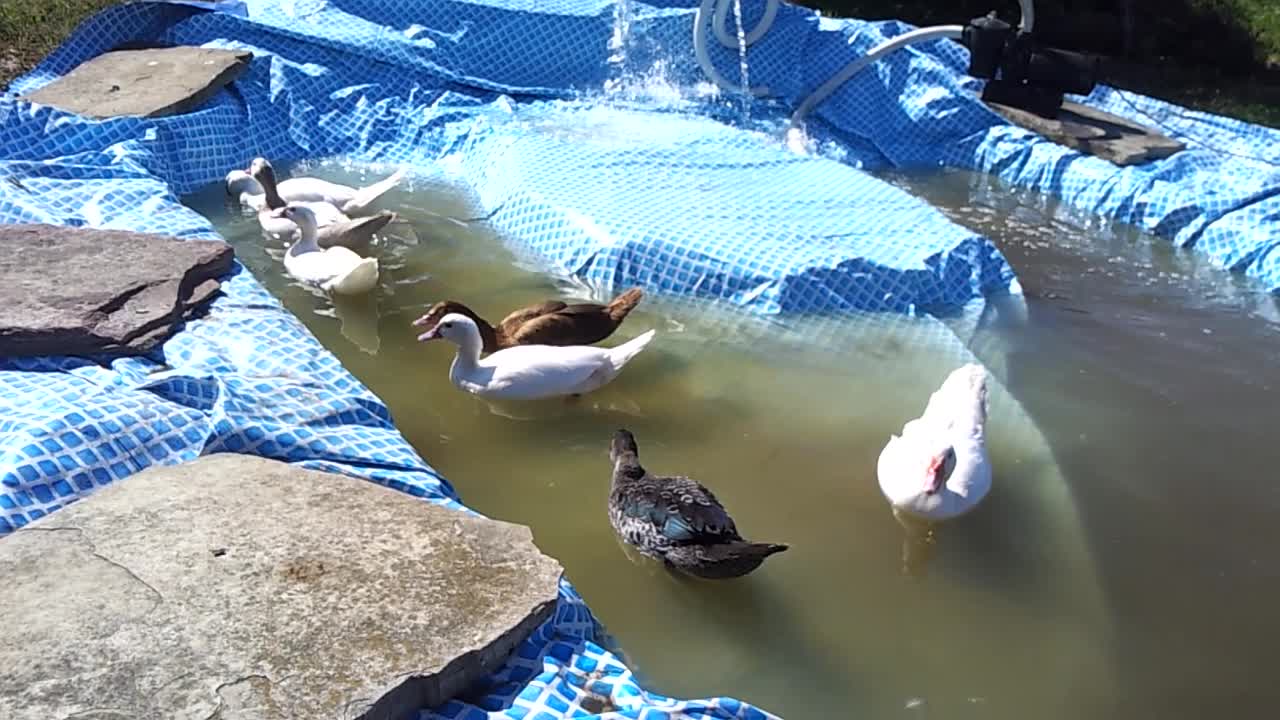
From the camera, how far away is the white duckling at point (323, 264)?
17.4 ft

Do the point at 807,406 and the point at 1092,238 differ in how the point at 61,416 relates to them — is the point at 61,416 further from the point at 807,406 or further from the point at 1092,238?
the point at 1092,238

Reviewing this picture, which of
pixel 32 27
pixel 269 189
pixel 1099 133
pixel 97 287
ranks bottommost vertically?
pixel 32 27

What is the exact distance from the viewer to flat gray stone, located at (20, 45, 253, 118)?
675 cm

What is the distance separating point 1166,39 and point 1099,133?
4.50 meters

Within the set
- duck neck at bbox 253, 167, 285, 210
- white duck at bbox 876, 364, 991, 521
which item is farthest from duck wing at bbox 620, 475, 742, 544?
duck neck at bbox 253, 167, 285, 210

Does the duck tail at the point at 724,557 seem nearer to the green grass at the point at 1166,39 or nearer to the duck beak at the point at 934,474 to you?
the duck beak at the point at 934,474

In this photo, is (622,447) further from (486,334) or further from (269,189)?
(269,189)

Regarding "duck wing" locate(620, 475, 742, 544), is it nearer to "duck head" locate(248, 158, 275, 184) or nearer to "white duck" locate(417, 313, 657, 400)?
"white duck" locate(417, 313, 657, 400)

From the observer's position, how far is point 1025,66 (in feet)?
26.1

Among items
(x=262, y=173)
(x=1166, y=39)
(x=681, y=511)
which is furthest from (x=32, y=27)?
(x=1166, y=39)

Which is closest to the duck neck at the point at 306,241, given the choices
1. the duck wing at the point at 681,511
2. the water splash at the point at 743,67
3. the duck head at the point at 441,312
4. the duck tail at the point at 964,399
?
the duck head at the point at 441,312

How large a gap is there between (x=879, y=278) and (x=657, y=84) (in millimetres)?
3653

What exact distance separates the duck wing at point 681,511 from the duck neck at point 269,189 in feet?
10.4

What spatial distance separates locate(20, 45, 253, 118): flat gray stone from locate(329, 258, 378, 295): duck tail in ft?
7.27
